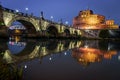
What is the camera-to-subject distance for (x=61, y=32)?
384 ft

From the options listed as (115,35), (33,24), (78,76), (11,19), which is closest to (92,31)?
(115,35)

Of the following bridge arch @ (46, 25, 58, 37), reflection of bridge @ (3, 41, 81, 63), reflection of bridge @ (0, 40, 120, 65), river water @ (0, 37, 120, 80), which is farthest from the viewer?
bridge arch @ (46, 25, 58, 37)

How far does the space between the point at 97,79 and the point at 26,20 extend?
222ft

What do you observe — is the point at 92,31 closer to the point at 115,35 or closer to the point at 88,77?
the point at 115,35

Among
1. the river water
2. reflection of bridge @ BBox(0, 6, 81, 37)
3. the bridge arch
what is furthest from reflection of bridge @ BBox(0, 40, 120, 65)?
the bridge arch

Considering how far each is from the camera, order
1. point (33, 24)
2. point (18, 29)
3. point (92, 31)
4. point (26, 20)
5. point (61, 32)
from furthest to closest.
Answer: point (92, 31), point (18, 29), point (61, 32), point (33, 24), point (26, 20)

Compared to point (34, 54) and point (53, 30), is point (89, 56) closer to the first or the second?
point (34, 54)

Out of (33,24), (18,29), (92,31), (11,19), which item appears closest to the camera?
(11,19)

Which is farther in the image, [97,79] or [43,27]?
[43,27]

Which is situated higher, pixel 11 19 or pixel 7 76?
pixel 11 19

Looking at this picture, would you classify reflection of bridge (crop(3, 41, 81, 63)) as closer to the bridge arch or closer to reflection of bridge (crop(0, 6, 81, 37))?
reflection of bridge (crop(0, 6, 81, 37))

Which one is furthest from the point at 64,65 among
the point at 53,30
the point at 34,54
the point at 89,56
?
the point at 53,30

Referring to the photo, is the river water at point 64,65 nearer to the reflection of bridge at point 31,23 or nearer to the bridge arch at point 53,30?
the reflection of bridge at point 31,23

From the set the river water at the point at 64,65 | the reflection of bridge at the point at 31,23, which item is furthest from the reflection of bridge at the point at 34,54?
the reflection of bridge at the point at 31,23
